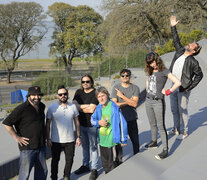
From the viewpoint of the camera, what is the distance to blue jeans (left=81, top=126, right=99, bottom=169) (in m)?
3.75

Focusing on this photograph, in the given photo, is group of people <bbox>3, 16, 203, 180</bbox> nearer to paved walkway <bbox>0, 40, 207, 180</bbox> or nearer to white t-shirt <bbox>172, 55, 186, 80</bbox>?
white t-shirt <bbox>172, 55, 186, 80</bbox>

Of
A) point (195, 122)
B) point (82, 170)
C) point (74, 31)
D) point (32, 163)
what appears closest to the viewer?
point (32, 163)

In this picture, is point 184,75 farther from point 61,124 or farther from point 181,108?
point 61,124

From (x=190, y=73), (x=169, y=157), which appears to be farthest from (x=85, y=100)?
(x=190, y=73)

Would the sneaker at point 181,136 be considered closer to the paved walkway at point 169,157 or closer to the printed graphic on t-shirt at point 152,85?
the paved walkway at point 169,157

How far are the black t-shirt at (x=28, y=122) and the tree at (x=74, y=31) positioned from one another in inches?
1219

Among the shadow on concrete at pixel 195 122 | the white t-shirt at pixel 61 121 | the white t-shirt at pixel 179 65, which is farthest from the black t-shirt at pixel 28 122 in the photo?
the white t-shirt at pixel 179 65

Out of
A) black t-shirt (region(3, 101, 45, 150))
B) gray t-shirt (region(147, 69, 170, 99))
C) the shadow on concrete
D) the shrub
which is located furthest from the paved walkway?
the shrub

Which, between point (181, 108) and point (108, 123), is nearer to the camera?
point (108, 123)

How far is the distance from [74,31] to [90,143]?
104 feet

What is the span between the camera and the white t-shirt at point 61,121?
11.3 ft

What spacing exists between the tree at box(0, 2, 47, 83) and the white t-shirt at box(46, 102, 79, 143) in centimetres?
3273

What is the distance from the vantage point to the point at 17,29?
1358 inches

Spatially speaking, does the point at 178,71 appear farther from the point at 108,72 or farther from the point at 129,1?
the point at 129,1
